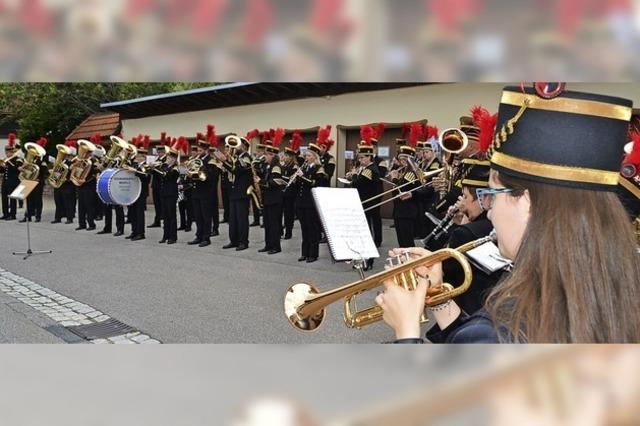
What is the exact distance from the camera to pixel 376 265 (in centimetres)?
744

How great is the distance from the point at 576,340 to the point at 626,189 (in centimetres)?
226

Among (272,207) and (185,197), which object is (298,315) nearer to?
(272,207)

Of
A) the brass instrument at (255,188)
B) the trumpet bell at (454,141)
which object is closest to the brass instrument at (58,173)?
the brass instrument at (255,188)

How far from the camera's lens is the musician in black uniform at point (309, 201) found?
8.12 meters

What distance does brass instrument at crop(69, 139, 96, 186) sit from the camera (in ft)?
36.6

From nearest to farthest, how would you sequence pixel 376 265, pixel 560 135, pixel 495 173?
pixel 560 135 → pixel 495 173 → pixel 376 265

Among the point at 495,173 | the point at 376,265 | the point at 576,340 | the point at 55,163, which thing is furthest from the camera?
the point at 55,163

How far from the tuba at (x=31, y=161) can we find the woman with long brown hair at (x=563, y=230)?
1180 cm

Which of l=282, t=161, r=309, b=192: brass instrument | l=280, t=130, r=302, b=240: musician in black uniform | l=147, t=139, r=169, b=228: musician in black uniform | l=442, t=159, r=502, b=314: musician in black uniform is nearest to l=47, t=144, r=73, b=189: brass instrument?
l=147, t=139, r=169, b=228: musician in black uniform

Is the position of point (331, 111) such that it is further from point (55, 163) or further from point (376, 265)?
point (55, 163)
